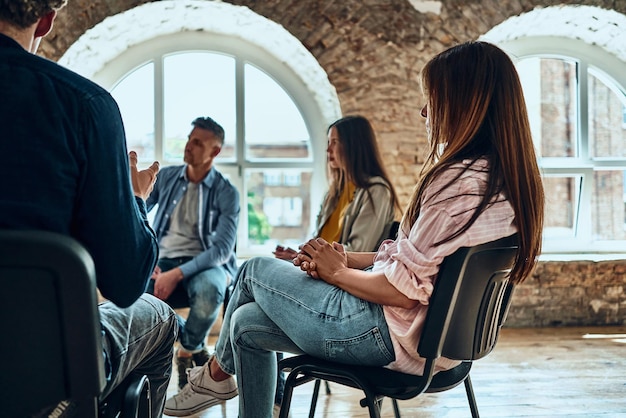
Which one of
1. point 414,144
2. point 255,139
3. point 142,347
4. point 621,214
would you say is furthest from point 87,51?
point 621,214

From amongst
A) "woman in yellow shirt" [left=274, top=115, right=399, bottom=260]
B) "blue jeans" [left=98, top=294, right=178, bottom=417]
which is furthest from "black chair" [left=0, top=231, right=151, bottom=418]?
"woman in yellow shirt" [left=274, top=115, right=399, bottom=260]

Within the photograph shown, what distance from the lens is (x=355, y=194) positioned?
118 inches

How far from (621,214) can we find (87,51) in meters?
4.30

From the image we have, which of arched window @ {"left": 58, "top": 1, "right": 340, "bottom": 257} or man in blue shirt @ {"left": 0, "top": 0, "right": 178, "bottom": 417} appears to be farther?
arched window @ {"left": 58, "top": 1, "right": 340, "bottom": 257}

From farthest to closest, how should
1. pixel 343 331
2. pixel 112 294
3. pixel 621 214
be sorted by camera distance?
pixel 621 214, pixel 343 331, pixel 112 294

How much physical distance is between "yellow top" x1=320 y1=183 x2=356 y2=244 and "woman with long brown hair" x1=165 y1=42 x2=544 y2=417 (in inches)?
50.6

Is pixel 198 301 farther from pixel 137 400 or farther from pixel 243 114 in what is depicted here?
pixel 243 114

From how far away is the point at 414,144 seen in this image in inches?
177

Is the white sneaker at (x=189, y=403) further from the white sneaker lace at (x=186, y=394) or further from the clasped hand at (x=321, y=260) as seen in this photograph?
the clasped hand at (x=321, y=260)

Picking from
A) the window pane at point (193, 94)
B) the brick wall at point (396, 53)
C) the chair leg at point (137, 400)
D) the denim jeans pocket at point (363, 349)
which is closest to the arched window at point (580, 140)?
the brick wall at point (396, 53)

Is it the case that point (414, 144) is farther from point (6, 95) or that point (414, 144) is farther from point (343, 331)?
point (6, 95)

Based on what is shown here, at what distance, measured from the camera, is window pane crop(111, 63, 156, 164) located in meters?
4.86

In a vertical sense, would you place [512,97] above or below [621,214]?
above

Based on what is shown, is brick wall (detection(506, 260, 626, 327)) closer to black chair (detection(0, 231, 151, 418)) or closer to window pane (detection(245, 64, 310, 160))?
window pane (detection(245, 64, 310, 160))
